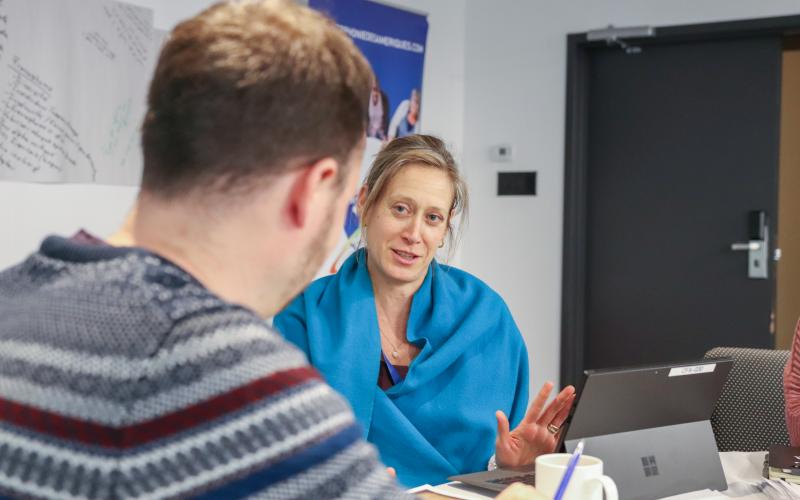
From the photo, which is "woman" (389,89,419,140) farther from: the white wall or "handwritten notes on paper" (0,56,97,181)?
"handwritten notes on paper" (0,56,97,181)

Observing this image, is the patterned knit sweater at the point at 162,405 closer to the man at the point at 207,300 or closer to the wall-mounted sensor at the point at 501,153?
the man at the point at 207,300

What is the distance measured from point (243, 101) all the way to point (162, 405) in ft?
0.77

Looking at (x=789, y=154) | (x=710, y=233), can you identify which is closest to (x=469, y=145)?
(x=710, y=233)

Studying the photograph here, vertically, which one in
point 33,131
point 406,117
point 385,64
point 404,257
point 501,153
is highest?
point 385,64

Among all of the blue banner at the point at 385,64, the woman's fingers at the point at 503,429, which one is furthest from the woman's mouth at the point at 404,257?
the blue banner at the point at 385,64

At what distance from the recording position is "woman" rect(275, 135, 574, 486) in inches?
78.8

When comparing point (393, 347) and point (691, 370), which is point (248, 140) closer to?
point (691, 370)

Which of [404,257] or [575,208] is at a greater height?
[575,208]

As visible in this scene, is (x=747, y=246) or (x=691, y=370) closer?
(x=691, y=370)

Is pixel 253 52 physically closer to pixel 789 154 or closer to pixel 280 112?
pixel 280 112

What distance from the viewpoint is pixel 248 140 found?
2.41 ft

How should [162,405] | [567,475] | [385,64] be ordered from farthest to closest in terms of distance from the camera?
[385,64], [567,475], [162,405]

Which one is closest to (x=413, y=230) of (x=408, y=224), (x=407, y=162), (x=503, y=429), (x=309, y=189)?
(x=408, y=224)

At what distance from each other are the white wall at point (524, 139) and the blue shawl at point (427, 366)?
2778 millimetres
